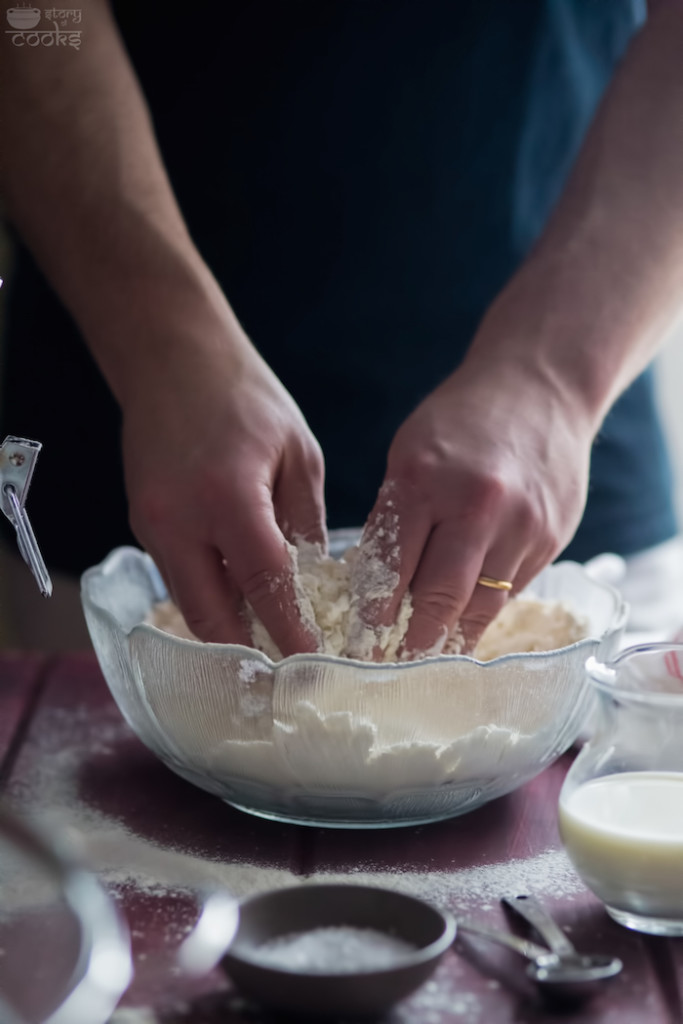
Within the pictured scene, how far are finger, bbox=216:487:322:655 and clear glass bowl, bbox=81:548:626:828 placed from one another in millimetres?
65

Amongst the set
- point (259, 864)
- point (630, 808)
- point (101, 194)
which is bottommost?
point (259, 864)

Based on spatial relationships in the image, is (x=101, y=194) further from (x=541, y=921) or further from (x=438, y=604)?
(x=541, y=921)

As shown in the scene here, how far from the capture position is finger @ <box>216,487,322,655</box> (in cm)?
60

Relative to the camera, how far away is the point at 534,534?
2.13 ft

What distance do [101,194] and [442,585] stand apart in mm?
380

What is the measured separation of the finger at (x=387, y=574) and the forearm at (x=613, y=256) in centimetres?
15

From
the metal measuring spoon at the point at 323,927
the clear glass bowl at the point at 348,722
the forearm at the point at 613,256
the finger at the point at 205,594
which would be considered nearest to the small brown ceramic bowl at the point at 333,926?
the metal measuring spoon at the point at 323,927

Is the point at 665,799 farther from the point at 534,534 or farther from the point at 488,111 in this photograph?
the point at 488,111

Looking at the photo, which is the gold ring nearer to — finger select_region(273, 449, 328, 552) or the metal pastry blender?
finger select_region(273, 449, 328, 552)

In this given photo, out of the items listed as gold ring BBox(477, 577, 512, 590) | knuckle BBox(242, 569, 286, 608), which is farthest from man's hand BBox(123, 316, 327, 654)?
gold ring BBox(477, 577, 512, 590)

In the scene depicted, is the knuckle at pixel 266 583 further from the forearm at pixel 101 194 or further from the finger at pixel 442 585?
the forearm at pixel 101 194

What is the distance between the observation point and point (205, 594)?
627 millimetres

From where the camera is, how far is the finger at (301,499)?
2.22ft

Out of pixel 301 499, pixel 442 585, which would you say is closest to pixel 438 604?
pixel 442 585
